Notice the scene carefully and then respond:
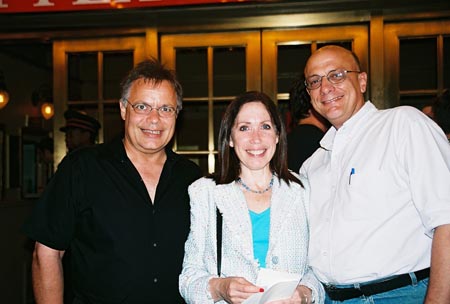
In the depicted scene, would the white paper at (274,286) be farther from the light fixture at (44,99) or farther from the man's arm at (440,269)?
the light fixture at (44,99)

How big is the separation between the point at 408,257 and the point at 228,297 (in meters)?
0.85

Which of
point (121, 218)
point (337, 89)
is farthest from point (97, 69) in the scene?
point (337, 89)

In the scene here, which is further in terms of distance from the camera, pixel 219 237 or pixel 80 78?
pixel 80 78

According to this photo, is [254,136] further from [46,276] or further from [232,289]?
[46,276]

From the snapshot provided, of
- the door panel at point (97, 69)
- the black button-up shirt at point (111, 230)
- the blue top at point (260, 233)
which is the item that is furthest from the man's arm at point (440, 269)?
the door panel at point (97, 69)

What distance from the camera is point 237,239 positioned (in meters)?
2.25

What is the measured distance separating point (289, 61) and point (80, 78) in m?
2.62

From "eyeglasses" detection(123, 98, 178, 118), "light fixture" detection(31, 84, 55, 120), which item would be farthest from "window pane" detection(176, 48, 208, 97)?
"eyeglasses" detection(123, 98, 178, 118)

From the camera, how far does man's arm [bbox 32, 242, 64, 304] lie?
8.06ft

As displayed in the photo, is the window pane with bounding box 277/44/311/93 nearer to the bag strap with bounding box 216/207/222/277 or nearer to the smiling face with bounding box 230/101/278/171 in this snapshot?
the smiling face with bounding box 230/101/278/171

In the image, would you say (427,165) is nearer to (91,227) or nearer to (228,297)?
(228,297)

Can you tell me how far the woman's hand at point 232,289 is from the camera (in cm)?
202

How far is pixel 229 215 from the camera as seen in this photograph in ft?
7.57

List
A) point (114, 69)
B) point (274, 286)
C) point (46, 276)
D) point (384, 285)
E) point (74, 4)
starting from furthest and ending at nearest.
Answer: point (114, 69)
point (74, 4)
point (46, 276)
point (384, 285)
point (274, 286)
